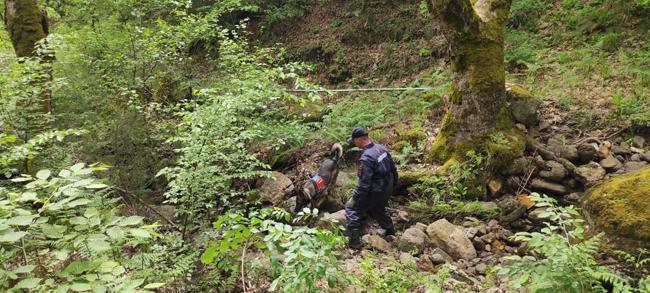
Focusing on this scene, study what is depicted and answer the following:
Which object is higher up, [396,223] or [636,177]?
[636,177]

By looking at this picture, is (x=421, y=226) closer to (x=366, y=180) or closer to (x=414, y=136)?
(x=366, y=180)

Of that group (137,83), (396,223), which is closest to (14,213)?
(396,223)

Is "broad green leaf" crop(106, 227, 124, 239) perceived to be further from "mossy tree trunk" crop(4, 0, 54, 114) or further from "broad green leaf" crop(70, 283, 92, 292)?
"mossy tree trunk" crop(4, 0, 54, 114)

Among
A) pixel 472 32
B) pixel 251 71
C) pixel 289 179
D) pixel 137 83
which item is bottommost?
pixel 289 179

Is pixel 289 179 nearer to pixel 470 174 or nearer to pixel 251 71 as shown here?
pixel 251 71

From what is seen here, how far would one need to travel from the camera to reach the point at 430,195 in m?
6.78

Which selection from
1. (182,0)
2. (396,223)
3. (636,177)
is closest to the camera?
(636,177)

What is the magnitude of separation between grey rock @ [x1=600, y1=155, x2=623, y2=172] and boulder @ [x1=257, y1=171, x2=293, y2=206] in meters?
5.26

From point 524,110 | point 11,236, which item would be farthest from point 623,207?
point 11,236

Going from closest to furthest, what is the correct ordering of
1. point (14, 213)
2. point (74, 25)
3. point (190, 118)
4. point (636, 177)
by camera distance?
point (14, 213)
point (636, 177)
point (190, 118)
point (74, 25)

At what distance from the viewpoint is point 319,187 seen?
277 inches

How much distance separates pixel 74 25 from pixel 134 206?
7.40 metres

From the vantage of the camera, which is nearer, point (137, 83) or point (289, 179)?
point (289, 179)

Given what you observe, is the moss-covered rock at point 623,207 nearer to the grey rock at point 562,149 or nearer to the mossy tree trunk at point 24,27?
the grey rock at point 562,149
